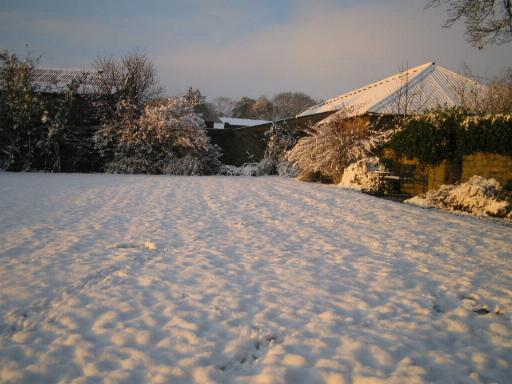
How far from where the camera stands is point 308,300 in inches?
131

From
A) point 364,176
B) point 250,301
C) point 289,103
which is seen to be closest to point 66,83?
point 364,176

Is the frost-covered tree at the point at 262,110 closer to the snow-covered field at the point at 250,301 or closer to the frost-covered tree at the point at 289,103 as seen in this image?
the frost-covered tree at the point at 289,103

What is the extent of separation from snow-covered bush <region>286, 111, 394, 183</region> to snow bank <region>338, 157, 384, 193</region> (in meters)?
0.54

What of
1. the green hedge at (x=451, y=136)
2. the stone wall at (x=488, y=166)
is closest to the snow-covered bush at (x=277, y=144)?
the green hedge at (x=451, y=136)

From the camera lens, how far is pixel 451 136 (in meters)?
9.70

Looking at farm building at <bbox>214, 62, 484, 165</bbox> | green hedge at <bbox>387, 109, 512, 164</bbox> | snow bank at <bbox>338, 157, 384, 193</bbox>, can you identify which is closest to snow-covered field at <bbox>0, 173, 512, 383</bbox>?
green hedge at <bbox>387, 109, 512, 164</bbox>

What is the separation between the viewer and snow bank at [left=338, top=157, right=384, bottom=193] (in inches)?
428

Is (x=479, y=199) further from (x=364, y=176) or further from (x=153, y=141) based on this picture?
(x=153, y=141)

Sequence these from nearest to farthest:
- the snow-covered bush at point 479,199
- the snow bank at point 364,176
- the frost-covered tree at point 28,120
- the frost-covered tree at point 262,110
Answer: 1. the snow-covered bush at point 479,199
2. the snow bank at point 364,176
3. the frost-covered tree at point 28,120
4. the frost-covered tree at point 262,110

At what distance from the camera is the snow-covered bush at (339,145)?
12.3 metres

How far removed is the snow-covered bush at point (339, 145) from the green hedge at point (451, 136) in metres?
1.18

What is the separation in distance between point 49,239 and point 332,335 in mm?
4414

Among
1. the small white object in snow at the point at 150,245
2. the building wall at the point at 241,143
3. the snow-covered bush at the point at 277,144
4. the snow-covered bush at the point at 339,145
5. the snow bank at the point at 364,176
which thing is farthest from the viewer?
the building wall at the point at 241,143

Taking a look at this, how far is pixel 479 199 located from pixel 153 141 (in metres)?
13.2
